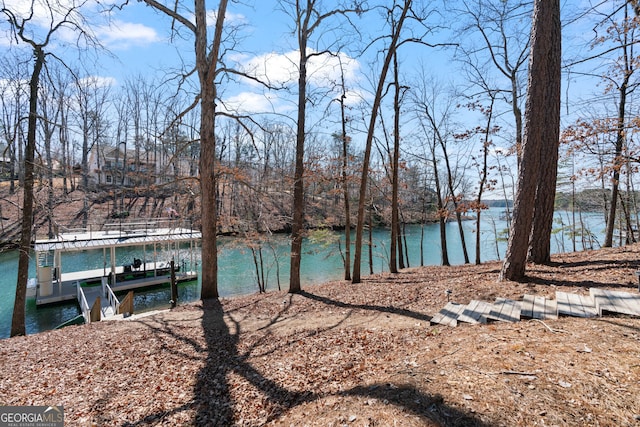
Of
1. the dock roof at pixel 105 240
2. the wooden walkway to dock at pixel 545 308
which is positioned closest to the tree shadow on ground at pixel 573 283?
the wooden walkway to dock at pixel 545 308

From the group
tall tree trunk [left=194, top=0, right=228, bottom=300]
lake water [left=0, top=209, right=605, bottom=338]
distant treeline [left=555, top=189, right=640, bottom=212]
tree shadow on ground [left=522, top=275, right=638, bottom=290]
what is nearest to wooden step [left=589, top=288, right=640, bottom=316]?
tree shadow on ground [left=522, top=275, right=638, bottom=290]

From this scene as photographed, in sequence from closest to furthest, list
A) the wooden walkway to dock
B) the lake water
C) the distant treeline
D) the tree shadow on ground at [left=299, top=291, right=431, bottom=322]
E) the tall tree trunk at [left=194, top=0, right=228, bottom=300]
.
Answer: the wooden walkway to dock → the tree shadow on ground at [left=299, top=291, right=431, bottom=322] → the tall tree trunk at [left=194, top=0, right=228, bottom=300] → the lake water → the distant treeline

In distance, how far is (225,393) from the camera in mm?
3273

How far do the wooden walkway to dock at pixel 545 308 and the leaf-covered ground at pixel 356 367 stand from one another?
196mm

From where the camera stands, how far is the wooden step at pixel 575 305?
3.51 m

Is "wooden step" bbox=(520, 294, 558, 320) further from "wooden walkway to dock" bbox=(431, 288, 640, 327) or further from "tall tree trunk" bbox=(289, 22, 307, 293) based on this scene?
"tall tree trunk" bbox=(289, 22, 307, 293)

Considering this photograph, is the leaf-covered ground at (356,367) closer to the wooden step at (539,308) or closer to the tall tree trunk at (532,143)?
the wooden step at (539,308)

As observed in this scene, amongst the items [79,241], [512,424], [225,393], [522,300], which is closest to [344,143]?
[522,300]

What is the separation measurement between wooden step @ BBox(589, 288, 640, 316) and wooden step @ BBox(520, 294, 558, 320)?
0.42 meters

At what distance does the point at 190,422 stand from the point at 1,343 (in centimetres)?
520

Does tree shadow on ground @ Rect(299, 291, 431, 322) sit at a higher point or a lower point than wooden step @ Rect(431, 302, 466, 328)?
lower

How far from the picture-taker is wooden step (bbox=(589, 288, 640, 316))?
11.0 feet

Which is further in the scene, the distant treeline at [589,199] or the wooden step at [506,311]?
the distant treeline at [589,199]

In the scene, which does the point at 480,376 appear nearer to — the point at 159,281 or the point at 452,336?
the point at 452,336
